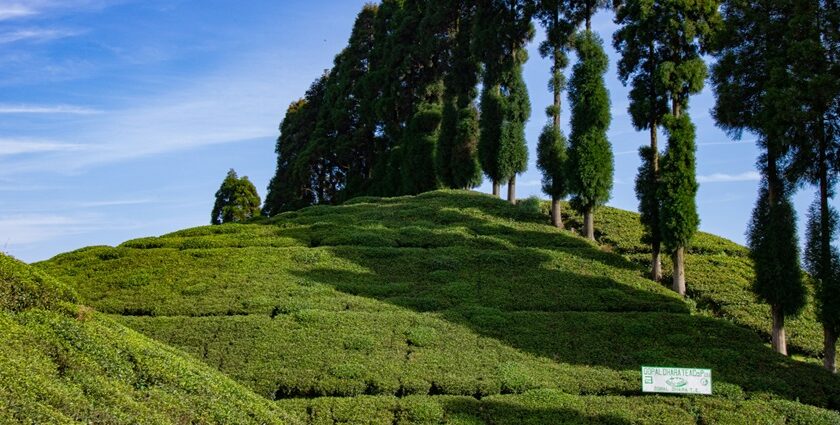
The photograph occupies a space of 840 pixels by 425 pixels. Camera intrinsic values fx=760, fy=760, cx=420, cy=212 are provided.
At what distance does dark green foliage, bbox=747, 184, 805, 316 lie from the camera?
2080 cm

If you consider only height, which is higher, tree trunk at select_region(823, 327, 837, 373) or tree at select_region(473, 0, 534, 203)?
tree at select_region(473, 0, 534, 203)

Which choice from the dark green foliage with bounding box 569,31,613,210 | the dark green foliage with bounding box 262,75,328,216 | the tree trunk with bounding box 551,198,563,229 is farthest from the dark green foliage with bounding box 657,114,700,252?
the dark green foliage with bounding box 262,75,328,216

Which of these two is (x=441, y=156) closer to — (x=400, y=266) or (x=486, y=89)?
(x=486, y=89)

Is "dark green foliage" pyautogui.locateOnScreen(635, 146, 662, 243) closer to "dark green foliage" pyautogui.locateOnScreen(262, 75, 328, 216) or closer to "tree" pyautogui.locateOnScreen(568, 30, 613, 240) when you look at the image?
"tree" pyautogui.locateOnScreen(568, 30, 613, 240)

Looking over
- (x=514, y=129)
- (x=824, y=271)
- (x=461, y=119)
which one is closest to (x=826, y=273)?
(x=824, y=271)

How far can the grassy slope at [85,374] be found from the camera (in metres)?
9.86

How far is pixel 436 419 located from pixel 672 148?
14617mm

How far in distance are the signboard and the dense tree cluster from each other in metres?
5.75

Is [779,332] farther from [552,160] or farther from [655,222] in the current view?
[552,160]

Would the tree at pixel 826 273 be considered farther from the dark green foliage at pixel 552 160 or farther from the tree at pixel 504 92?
the tree at pixel 504 92

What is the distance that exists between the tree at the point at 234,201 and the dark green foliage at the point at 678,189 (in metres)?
40.8

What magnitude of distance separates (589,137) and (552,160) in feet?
8.88

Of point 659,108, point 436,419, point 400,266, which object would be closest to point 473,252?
point 400,266

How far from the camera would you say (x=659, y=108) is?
26656 millimetres
